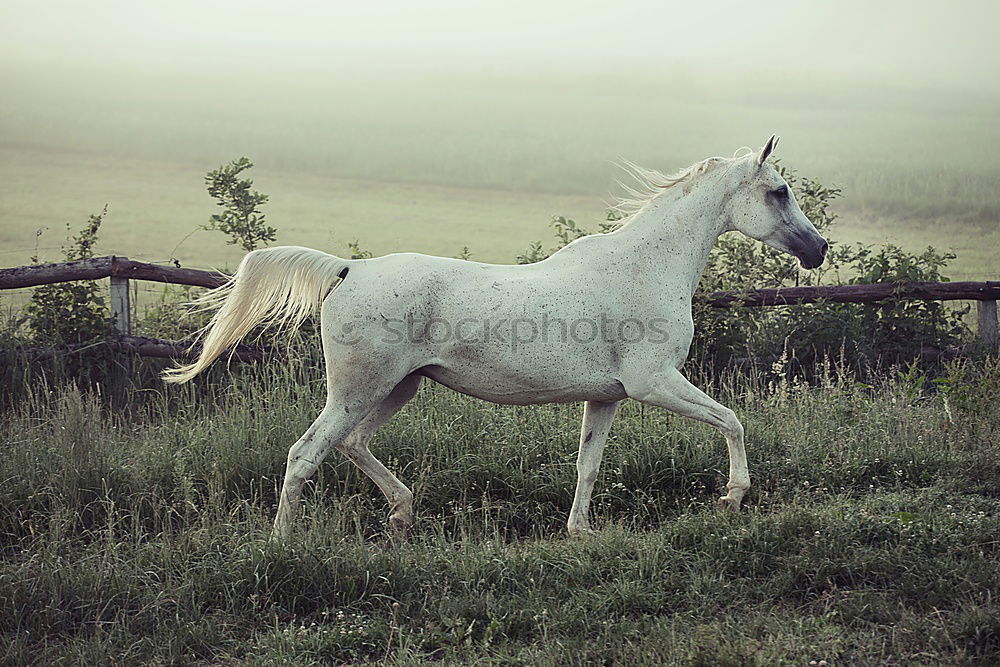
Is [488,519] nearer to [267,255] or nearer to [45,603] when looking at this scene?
[267,255]

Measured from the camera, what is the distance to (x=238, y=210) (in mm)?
8758

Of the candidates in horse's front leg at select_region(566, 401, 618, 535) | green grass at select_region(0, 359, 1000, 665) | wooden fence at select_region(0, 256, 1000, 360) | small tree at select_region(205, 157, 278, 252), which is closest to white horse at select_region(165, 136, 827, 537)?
horse's front leg at select_region(566, 401, 618, 535)

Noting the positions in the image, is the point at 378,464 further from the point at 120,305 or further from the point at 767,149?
the point at 120,305

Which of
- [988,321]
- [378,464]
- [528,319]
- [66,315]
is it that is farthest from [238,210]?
[988,321]

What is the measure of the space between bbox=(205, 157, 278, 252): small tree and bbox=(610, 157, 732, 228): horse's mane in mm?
4629

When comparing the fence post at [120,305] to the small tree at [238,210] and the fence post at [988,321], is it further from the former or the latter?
the fence post at [988,321]

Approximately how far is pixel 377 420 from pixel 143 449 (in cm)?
181

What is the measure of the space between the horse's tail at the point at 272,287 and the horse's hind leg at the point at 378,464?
0.66m

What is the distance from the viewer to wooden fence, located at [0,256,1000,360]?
7.60m

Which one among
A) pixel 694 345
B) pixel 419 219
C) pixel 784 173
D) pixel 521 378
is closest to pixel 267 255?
pixel 521 378

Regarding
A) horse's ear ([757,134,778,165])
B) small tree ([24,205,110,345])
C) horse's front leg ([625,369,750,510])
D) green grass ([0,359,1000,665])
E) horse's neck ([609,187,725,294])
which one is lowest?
green grass ([0,359,1000,665])

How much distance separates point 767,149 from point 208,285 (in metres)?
5.18

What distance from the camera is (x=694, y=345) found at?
8.16 m

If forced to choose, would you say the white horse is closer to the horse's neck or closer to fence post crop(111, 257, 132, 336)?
the horse's neck
